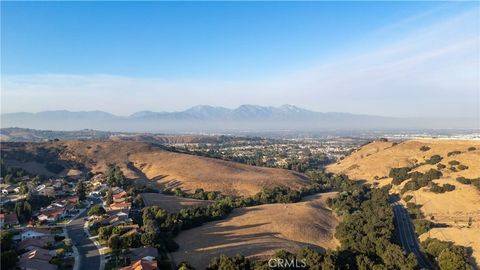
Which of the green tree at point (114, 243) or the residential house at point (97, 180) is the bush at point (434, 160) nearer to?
the green tree at point (114, 243)

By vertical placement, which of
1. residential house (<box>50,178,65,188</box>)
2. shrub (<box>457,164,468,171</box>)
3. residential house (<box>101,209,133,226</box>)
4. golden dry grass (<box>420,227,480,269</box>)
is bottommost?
golden dry grass (<box>420,227,480,269</box>)

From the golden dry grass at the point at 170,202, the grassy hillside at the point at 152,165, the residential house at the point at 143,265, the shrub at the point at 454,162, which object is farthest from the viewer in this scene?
the grassy hillside at the point at 152,165

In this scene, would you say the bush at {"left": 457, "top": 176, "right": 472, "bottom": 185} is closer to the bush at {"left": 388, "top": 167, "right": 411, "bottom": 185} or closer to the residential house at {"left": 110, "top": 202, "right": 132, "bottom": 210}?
the bush at {"left": 388, "top": 167, "right": 411, "bottom": 185}

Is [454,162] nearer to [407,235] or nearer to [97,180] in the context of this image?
[407,235]

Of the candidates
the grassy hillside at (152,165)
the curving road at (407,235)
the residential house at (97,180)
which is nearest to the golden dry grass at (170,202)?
the grassy hillside at (152,165)

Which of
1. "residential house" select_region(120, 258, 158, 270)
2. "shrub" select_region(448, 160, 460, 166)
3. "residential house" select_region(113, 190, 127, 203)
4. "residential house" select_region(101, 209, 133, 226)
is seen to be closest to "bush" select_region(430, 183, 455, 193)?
"shrub" select_region(448, 160, 460, 166)
